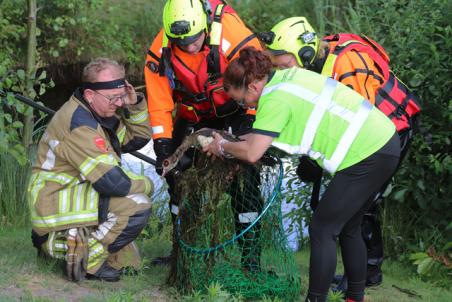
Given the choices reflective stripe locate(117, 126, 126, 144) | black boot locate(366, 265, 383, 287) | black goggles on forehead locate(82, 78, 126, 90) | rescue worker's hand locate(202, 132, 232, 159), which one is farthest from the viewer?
black boot locate(366, 265, 383, 287)

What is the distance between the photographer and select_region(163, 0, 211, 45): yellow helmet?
5016 mm

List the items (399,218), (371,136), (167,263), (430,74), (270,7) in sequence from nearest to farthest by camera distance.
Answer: (371,136) < (167,263) < (430,74) < (399,218) < (270,7)

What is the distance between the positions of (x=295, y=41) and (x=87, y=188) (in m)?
1.65

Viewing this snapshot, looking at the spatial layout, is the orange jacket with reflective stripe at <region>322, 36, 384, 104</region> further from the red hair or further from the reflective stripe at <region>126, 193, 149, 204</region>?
the reflective stripe at <region>126, 193, 149, 204</region>

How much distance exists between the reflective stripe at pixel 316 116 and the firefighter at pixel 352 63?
0.55 metres

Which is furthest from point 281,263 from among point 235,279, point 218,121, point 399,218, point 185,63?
point 399,218

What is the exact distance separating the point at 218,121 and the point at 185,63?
54 centimetres

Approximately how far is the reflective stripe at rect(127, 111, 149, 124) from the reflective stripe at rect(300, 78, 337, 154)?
5.39ft

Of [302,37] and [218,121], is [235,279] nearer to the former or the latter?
[218,121]

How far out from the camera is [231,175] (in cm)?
492

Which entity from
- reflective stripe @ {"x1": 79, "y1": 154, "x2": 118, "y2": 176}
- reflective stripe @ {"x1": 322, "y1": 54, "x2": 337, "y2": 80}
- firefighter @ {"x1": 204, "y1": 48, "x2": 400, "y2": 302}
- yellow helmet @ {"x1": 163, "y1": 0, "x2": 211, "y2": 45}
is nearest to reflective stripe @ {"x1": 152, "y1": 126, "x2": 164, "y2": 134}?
reflective stripe @ {"x1": 79, "y1": 154, "x2": 118, "y2": 176}

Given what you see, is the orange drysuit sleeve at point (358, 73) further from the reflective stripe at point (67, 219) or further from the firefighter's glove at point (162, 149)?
the reflective stripe at point (67, 219)

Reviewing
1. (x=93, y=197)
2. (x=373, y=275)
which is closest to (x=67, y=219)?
(x=93, y=197)

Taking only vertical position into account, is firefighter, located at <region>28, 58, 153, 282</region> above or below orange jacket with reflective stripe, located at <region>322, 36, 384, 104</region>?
below
